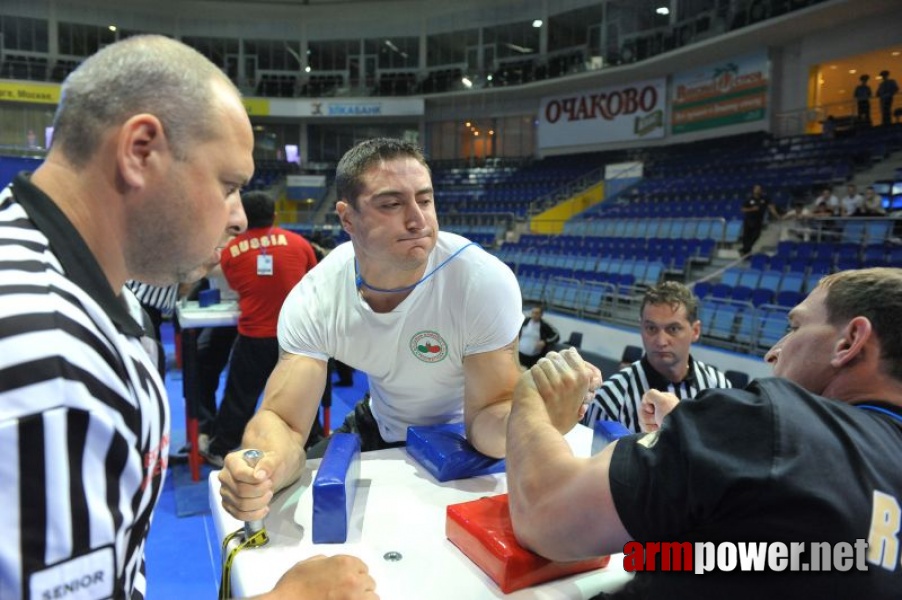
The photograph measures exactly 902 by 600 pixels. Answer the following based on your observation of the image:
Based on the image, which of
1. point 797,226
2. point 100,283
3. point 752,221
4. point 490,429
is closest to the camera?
point 100,283

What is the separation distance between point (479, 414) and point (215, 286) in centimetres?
383

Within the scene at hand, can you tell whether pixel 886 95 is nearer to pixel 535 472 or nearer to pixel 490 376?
pixel 490 376

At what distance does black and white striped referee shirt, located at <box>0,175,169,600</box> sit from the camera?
2.02ft

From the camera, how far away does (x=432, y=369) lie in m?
1.96

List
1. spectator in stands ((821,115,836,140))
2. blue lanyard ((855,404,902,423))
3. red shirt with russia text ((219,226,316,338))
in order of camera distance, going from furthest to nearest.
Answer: spectator in stands ((821,115,836,140)) < red shirt with russia text ((219,226,316,338)) < blue lanyard ((855,404,902,423))

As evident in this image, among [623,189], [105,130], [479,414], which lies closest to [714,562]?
[479,414]

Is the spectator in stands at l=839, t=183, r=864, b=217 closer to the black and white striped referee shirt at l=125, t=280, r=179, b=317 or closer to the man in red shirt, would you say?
the man in red shirt

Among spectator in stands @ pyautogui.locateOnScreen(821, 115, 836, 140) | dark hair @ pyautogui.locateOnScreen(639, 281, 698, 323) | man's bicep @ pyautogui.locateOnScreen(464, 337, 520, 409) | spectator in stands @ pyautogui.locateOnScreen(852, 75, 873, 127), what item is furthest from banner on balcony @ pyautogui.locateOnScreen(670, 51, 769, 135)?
man's bicep @ pyautogui.locateOnScreen(464, 337, 520, 409)

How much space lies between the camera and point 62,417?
0.64 m

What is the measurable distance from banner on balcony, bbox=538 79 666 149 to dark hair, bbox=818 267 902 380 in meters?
18.1

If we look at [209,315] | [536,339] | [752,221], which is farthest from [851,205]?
[209,315]

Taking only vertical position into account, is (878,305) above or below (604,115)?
below

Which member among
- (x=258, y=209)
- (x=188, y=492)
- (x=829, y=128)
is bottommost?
(x=188, y=492)

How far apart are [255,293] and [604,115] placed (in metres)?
17.4
